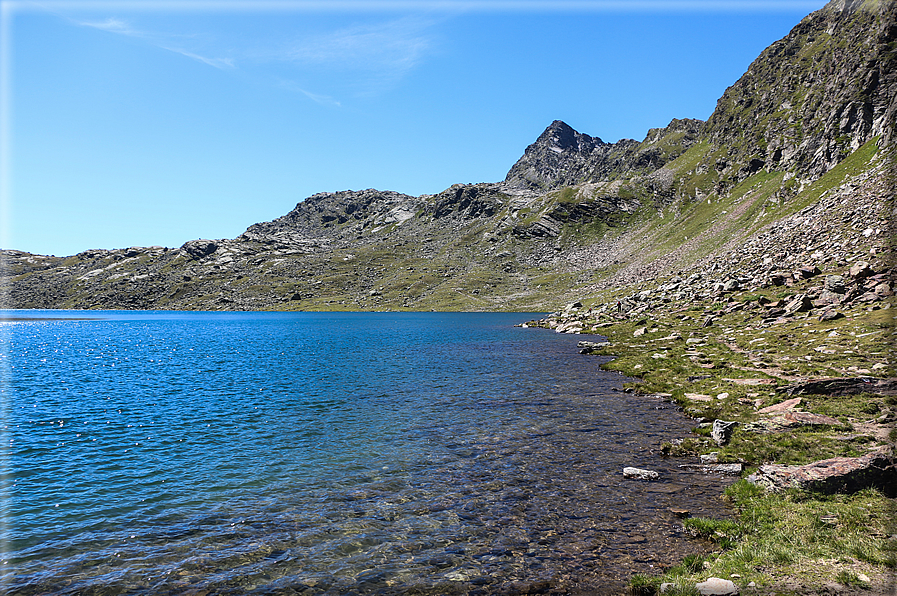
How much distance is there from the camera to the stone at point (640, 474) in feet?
63.7

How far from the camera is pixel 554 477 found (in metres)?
20.1

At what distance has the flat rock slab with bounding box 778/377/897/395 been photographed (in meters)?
23.7

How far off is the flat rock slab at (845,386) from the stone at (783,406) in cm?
118

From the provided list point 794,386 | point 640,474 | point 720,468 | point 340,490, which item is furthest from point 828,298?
point 340,490

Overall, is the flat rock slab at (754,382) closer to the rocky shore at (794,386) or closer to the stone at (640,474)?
the rocky shore at (794,386)

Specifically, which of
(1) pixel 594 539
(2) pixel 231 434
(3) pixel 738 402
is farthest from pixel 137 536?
(3) pixel 738 402

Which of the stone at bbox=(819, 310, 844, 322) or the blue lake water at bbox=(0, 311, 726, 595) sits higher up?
the stone at bbox=(819, 310, 844, 322)

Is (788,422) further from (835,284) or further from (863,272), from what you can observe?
(835,284)

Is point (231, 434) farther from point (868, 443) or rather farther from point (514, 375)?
point (868, 443)

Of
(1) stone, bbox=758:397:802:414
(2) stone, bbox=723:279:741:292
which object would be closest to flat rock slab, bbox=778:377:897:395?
(1) stone, bbox=758:397:802:414

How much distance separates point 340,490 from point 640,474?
13847 millimetres

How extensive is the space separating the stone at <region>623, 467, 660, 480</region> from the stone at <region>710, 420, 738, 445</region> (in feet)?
17.5

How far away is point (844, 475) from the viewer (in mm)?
14711

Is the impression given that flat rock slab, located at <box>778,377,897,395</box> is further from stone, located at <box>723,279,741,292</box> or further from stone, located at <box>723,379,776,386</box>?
stone, located at <box>723,279,741,292</box>
